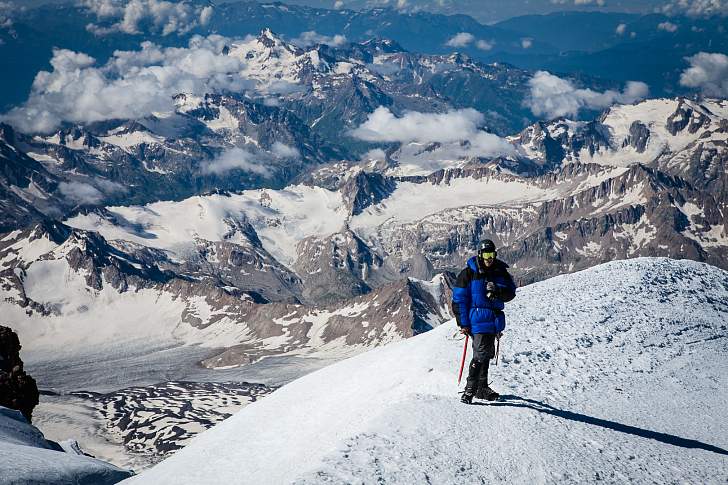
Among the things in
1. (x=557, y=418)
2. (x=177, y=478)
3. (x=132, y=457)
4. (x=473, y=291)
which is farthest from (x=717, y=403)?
(x=132, y=457)

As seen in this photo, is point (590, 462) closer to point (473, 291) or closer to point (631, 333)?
point (473, 291)

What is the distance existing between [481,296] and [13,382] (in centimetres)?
4136

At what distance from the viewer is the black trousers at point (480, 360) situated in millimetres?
22297

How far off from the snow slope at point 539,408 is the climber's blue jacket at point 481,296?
3.09 m

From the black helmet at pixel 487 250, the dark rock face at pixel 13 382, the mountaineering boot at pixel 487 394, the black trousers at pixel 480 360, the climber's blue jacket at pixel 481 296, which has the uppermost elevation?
the black helmet at pixel 487 250

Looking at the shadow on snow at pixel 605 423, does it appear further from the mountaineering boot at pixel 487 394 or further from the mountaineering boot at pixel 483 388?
the mountaineering boot at pixel 483 388

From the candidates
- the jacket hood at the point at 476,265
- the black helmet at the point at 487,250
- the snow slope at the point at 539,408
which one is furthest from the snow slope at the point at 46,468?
the black helmet at the point at 487,250

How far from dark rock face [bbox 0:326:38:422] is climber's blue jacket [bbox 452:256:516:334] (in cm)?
3874

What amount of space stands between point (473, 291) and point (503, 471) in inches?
235

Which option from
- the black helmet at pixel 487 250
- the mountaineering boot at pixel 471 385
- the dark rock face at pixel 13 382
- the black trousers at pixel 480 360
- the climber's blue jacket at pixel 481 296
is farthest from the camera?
the dark rock face at pixel 13 382

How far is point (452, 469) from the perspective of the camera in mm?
18562

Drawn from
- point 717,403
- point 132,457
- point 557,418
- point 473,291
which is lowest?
point 132,457

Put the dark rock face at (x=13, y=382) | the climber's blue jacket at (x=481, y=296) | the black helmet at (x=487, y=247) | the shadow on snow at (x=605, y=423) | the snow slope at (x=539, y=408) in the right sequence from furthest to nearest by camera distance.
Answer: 1. the dark rock face at (x=13, y=382)
2. the climber's blue jacket at (x=481, y=296)
3. the shadow on snow at (x=605, y=423)
4. the black helmet at (x=487, y=247)
5. the snow slope at (x=539, y=408)

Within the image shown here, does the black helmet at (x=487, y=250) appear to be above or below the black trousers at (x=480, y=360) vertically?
above
